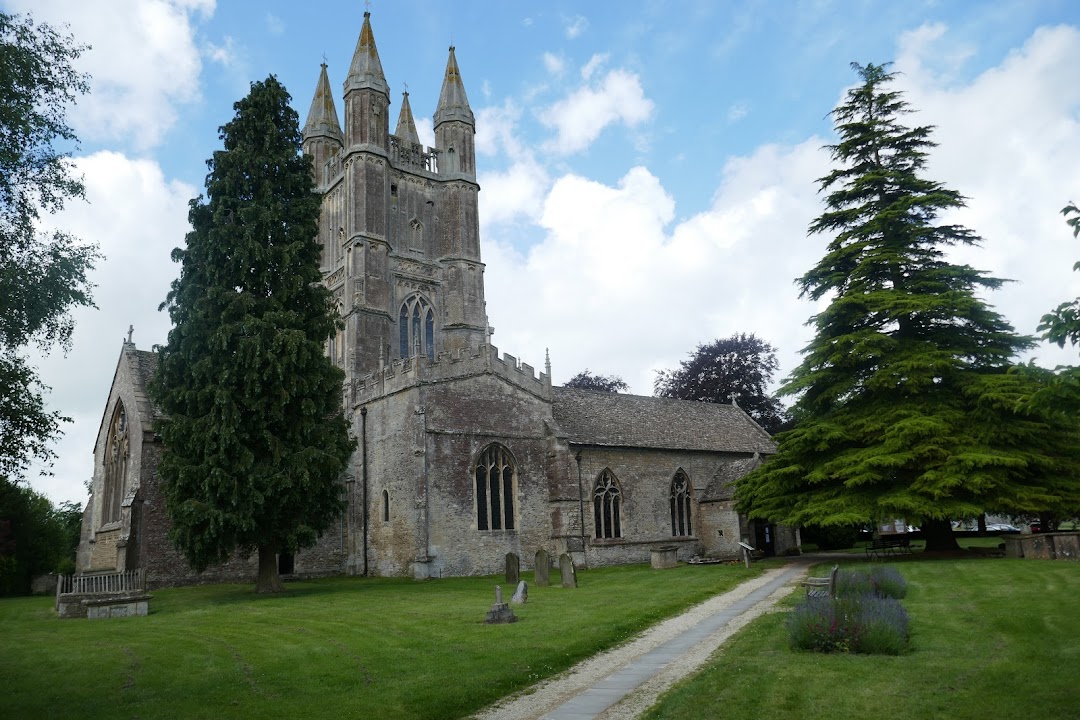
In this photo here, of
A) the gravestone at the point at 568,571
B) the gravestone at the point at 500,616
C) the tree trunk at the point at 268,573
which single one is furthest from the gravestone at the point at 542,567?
the gravestone at the point at 500,616

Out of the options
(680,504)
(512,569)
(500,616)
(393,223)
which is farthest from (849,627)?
(393,223)

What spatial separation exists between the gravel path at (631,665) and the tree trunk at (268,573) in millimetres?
13960

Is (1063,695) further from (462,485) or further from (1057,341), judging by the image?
(462,485)

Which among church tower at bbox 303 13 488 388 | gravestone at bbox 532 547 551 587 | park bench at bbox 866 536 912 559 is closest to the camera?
gravestone at bbox 532 547 551 587

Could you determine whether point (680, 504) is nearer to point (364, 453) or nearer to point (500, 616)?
point (364, 453)

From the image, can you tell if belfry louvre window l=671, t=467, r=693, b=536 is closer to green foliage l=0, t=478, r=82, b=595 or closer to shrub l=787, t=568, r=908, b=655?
shrub l=787, t=568, r=908, b=655

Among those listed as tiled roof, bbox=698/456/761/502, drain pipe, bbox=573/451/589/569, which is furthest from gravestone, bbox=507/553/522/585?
tiled roof, bbox=698/456/761/502

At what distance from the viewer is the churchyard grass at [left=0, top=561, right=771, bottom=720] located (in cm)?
991

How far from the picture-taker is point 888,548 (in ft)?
101

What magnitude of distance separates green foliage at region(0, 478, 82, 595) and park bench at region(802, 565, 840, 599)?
2813cm

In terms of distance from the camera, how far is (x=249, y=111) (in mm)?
26312

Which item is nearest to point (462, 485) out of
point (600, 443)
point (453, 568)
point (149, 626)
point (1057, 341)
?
point (453, 568)

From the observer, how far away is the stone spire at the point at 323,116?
2126 inches

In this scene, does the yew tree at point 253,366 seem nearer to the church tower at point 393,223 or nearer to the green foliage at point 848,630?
the green foliage at point 848,630
